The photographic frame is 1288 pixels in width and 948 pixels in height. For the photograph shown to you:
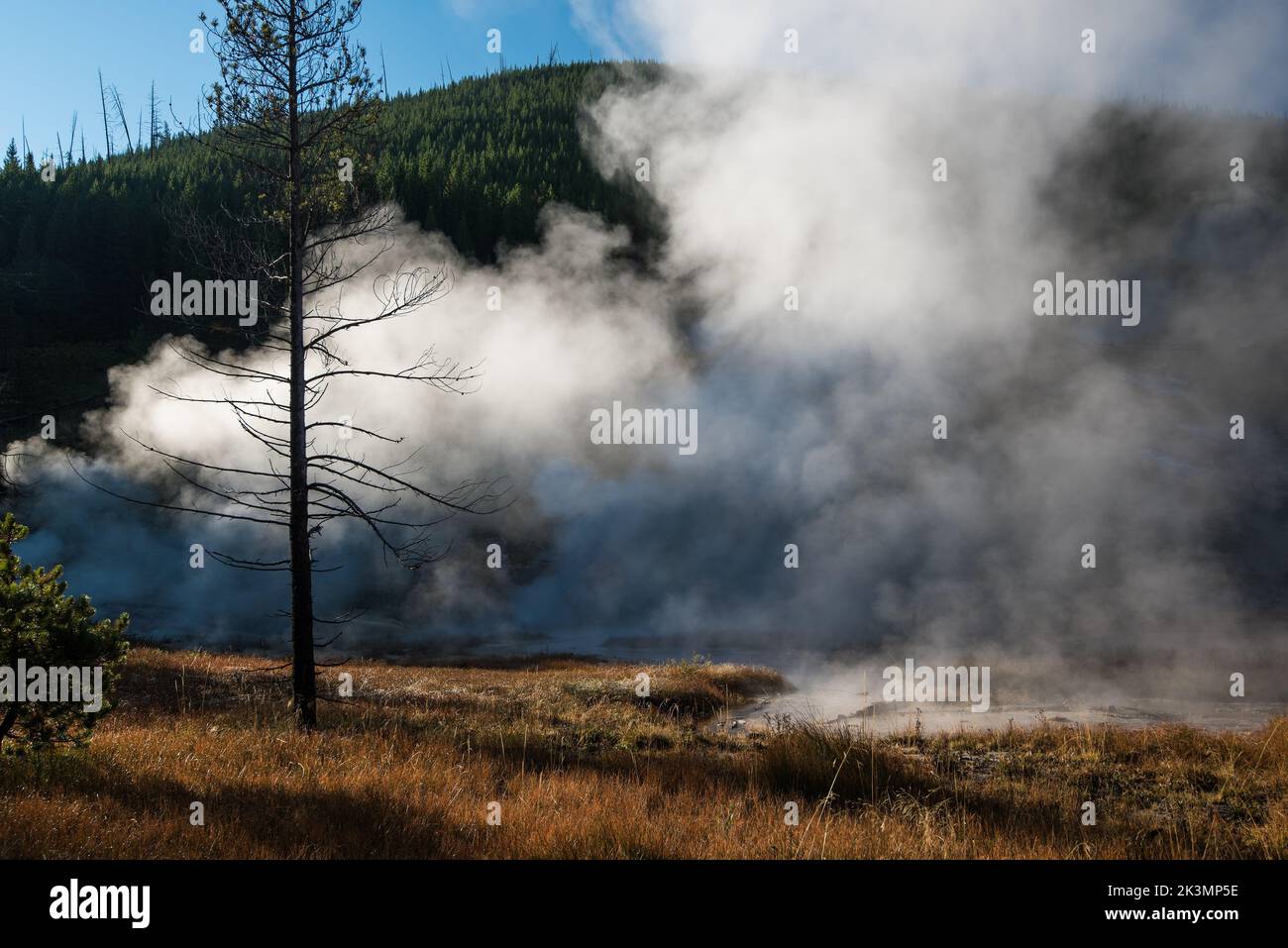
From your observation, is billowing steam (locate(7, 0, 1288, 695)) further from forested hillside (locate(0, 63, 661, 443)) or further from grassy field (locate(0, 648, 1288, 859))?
grassy field (locate(0, 648, 1288, 859))

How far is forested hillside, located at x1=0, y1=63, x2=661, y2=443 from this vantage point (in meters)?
41.3

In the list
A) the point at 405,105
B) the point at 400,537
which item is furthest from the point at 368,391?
the point at 405,105

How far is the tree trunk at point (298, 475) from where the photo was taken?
7246 mm

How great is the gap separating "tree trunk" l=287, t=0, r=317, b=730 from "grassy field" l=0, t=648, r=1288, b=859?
0.56 m

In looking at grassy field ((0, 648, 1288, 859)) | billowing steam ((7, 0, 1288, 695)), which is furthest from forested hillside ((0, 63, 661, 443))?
grassy field ((0, 648, 1288, 859))

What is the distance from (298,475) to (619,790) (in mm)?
4845

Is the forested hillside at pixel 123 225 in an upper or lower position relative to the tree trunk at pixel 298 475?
upper

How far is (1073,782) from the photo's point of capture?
6512mm

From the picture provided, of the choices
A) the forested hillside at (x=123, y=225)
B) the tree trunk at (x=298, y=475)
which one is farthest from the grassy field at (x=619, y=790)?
the forested hillside at (x=123, y=225)

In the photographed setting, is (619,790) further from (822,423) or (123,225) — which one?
(123,225)

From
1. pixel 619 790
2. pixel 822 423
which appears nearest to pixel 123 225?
pixel 822 423

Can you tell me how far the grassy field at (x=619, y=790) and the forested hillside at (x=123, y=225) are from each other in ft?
130

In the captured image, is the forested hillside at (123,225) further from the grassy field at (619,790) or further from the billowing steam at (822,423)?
the grassy field at (619,790)
